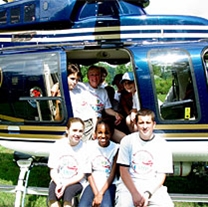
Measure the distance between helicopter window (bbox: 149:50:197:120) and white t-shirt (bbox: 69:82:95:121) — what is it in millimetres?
905

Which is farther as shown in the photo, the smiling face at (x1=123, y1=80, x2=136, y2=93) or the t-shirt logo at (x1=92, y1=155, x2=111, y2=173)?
the smiling face at (x1=123, y1=80, x2=136, y2=93)

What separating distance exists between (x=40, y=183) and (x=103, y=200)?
7.27 feet

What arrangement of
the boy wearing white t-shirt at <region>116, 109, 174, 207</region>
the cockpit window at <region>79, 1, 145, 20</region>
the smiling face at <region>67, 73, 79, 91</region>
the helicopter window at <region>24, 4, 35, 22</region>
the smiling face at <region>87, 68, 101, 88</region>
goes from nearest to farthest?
1. the boy wearing white t-shirt at <region>116, 109, 174, 207</region>
2. the smiling face at <region>67, 73, 79, 91</region>
3. the smiling face at <region>87, 68, 101, 88</region>
4. the cockpit window at <region>79, 1, 145, 20</region>
5. the helicopter window at <region>24, 4, 35, 22</region>

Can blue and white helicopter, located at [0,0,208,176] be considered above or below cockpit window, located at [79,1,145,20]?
below

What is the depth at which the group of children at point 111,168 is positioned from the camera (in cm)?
359

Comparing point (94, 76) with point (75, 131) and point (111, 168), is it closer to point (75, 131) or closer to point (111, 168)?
point (75, 131)

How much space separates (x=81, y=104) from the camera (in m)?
4.59

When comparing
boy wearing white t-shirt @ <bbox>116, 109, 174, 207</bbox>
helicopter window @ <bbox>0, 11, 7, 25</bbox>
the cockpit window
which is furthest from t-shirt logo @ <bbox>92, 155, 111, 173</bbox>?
helicopter window @ <bbox>0, 11, 7, 25</bbox>

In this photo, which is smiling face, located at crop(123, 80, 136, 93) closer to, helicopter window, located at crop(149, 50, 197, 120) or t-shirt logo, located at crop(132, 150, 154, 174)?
helicopter window, located at crop(149, 50, 197, 120)

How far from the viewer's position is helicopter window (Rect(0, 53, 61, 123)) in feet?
14.9

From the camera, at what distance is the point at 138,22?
490 centimetres

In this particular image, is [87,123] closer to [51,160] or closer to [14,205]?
[51,160]

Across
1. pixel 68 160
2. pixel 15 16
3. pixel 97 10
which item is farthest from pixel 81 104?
pixel 15 16

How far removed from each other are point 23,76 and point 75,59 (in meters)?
1.63
